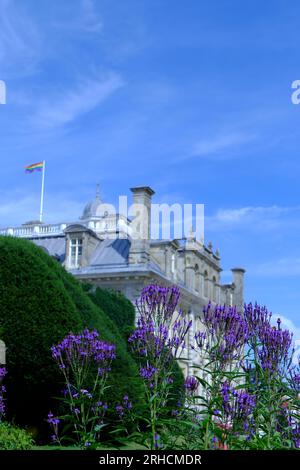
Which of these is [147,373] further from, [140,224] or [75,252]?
[75,252]

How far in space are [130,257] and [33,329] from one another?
89.2ft

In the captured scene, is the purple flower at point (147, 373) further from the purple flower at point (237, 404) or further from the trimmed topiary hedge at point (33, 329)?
the trimmed topiary hedge at point (33, 329)

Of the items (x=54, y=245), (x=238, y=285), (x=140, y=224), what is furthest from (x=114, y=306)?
(x=238, y=285)

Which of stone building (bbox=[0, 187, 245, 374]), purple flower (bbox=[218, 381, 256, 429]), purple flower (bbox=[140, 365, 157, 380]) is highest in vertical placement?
stone building (bbox=[0, 187, 245, 374])

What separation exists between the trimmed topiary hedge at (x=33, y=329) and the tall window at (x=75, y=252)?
28.1 metres

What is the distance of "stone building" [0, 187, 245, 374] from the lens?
1542 inches

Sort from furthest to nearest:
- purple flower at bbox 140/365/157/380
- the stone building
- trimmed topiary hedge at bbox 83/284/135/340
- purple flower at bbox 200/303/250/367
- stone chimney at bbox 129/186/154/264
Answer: stone chimney at bbox 129/186/154/264 < the stone building < trimmed topiary hedge at bbox 83/284/135/340 < purple flower at bbox 140/365/157/380 < purple flower at bbox 200/303/250/367

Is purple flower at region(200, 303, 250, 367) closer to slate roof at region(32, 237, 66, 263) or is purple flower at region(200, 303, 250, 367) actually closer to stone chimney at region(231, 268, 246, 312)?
slate roof at region(32, 237, 66, 263)

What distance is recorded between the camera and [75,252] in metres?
42.0

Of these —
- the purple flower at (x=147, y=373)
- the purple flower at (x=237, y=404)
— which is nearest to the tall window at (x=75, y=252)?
the purple flower at (x=147, y=373)

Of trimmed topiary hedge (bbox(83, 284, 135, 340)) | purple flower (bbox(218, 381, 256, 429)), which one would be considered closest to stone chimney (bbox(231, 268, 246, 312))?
trimmed topiary hedge (bbox(83, 284, 135, 340))

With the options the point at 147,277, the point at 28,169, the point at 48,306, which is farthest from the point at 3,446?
the point at 28,169

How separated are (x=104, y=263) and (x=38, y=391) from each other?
91.1 ft

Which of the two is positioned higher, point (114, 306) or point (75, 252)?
point (75, 252)
